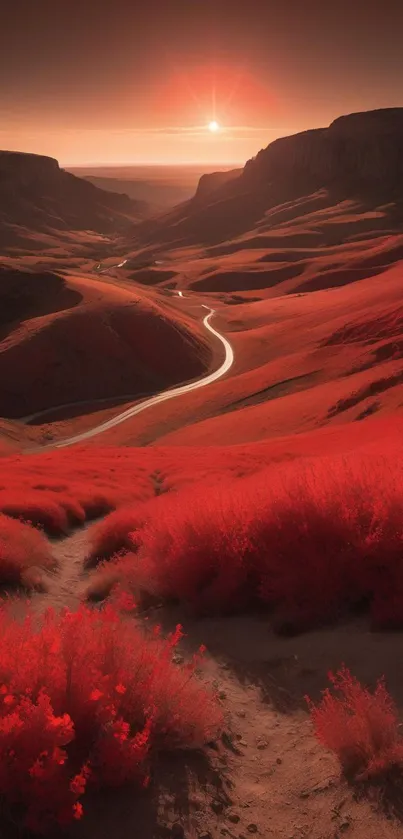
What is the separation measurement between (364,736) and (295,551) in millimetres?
3015

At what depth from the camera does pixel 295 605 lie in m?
6.59

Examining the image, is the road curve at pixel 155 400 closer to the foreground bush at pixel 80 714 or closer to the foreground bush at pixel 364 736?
the foreground bush at pixel 80 714

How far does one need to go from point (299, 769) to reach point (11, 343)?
2610 inches

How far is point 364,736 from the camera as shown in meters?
Answer: 4.10

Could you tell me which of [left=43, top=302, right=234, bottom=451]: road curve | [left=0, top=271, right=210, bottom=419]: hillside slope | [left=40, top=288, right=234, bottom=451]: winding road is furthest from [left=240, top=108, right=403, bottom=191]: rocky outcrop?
[left=0, top=271, right=210, bottom=419]: hillside slope

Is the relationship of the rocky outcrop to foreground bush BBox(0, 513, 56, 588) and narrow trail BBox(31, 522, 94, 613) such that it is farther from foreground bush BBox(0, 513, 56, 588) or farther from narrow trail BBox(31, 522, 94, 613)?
foreground bush BBox(0, 513, 56, 588)

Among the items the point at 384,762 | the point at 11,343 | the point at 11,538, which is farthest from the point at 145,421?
the point at 384,762

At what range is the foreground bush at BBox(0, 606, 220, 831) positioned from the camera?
3607 mm

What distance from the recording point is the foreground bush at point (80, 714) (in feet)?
11.8

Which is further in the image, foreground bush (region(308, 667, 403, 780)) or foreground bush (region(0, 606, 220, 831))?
foreground bush (region(308, 667, 403, 780))

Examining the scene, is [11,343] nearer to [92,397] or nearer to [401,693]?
[92,397]

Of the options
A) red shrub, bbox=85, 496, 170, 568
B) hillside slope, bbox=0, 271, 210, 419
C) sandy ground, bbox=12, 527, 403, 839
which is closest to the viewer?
sandy ground, bbox=12, 527, 403, 839

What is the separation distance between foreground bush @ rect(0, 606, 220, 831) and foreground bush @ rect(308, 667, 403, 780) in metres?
0.96

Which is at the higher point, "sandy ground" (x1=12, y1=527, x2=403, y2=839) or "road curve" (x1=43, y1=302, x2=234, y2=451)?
"sandy ground" (x1=12, y1=527, x2=403, y2=839)
